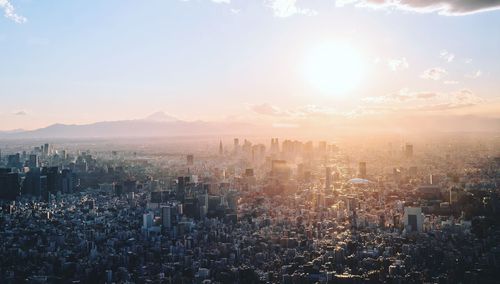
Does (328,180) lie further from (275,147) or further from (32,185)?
(275,147)

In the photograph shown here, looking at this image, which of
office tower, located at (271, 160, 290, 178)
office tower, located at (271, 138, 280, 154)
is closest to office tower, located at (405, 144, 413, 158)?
office tower, located at (271, 160, 290, 178)

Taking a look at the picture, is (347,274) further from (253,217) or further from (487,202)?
(487,202)

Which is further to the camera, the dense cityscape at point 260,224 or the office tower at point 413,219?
the office tower at point 413,219

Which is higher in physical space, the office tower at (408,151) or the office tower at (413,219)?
the office tower at (408,151)

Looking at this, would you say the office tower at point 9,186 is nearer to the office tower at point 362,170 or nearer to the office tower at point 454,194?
the office tower at point 362,170

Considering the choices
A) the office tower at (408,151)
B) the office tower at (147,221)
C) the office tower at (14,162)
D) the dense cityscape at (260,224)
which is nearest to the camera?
the dense cityscape at (260,224)

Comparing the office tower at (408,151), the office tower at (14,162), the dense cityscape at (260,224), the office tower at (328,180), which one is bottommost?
the dense cityscape at (260,224)

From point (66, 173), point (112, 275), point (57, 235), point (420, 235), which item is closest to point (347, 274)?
point (420, 235)

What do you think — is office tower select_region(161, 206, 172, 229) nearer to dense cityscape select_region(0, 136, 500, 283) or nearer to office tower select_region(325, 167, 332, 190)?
dense cityscape select_region(0, 136, 500, 283)

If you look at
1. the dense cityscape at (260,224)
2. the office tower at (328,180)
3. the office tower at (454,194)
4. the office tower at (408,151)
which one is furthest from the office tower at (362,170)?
the office tower at (454,194)
